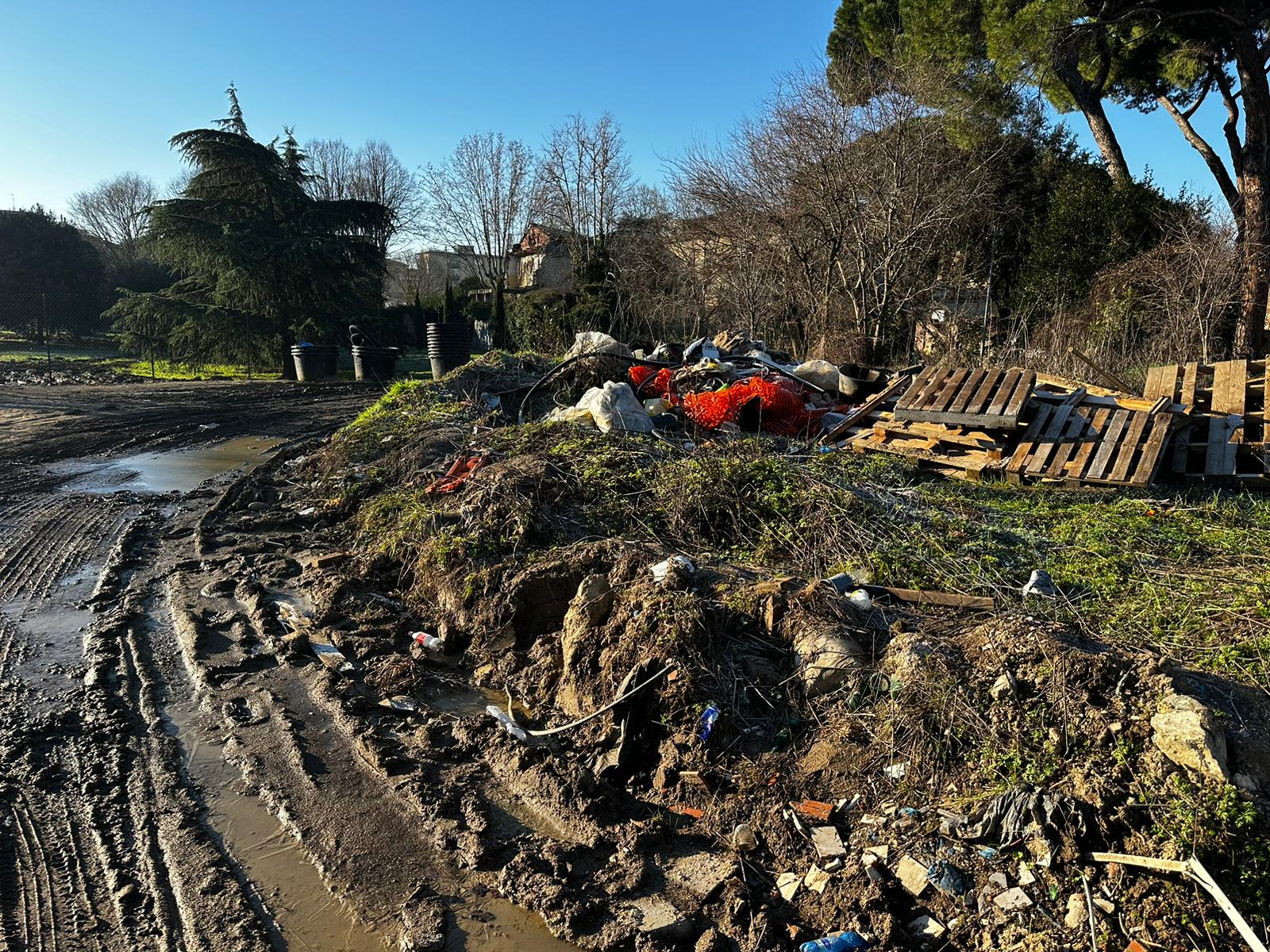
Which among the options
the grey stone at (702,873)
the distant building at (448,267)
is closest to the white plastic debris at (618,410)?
the grey stone at (702,873)

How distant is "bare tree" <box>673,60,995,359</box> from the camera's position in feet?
46.5

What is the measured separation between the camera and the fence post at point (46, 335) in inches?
768

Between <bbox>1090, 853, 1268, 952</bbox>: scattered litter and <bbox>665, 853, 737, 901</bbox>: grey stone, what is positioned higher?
<bbox>1090, 853, 1268, 952</bbox>: scattered litter

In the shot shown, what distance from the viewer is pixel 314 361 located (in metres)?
20.2

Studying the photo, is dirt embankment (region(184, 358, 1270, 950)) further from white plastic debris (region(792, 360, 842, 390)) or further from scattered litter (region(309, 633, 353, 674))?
white plastic debris (region(792, 360, 842, 390))

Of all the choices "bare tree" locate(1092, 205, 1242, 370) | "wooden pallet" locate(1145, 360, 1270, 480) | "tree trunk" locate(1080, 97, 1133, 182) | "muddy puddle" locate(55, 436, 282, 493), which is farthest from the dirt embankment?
"tree trunk" locate(1080, 97, 1133, 182)

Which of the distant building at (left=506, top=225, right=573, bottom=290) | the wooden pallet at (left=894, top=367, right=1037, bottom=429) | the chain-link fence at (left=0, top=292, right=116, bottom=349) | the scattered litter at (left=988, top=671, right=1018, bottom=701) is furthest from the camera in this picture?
the distant building at (left=506, top=225, right=573, bottom=290)

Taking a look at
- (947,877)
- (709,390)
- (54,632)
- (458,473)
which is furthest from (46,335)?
(947,877)

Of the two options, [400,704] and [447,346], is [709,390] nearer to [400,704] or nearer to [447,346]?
[400,704]

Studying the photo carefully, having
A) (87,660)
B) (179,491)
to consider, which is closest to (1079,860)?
(87,660)

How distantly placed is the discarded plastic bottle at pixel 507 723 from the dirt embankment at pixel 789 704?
0.19ft

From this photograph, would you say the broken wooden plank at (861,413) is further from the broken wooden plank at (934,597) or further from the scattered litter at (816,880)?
the scattered litter at (816,880)

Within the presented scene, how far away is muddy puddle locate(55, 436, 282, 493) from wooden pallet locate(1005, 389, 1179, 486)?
9.31 m

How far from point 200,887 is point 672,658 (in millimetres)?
2213
